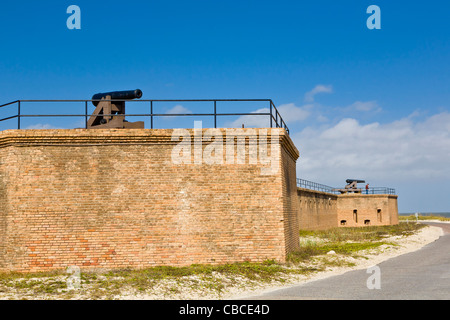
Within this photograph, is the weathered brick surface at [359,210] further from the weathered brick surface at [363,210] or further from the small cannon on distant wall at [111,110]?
the small cannon on distant wall at [111,110]

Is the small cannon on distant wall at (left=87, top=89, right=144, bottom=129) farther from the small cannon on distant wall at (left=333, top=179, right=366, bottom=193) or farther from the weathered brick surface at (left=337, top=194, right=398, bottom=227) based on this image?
the small cannon on distant wall at (left=333, top=179, right=366, bottom=193)

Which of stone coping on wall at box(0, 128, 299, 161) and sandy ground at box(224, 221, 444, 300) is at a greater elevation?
stone coping on wall at box(0, 128, 299, 161)

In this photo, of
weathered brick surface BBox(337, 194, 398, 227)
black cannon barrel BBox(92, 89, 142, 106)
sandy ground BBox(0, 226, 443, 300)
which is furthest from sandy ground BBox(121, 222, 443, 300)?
weathered brick surface BBox(337, 194, 398, 227)

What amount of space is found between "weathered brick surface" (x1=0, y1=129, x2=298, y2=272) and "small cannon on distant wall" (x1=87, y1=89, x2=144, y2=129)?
973 millimetres

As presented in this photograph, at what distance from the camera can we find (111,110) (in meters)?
15.1

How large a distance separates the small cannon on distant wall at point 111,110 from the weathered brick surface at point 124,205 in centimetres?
97

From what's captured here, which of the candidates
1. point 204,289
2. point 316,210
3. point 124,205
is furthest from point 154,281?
point 316,210

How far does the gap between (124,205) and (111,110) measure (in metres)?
3.45

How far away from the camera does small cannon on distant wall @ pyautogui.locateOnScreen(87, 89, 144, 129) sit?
14.7 meters

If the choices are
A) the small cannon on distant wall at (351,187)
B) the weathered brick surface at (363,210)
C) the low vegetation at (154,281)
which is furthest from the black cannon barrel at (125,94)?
the small cannon on distant wall at (351,187)

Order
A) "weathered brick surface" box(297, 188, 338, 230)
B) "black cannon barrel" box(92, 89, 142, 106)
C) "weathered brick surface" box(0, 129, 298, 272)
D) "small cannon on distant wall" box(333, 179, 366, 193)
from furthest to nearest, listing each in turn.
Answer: "small cannon on distant wall" box(333, 179, 366, 193) < "weathered brick surface" box(297, 188, 338, 230) < "black cannon barrel" box(92, 89, 142, 106) < "weathered brick surface" box(0, 129, 298, 272)

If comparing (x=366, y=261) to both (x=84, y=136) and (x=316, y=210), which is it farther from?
(x=316, y=210)

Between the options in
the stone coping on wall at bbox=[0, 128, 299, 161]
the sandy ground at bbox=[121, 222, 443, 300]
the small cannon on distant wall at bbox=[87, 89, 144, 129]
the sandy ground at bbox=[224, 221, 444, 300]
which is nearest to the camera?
the sandy ground at bbox=[121, 222, 443, 300]
